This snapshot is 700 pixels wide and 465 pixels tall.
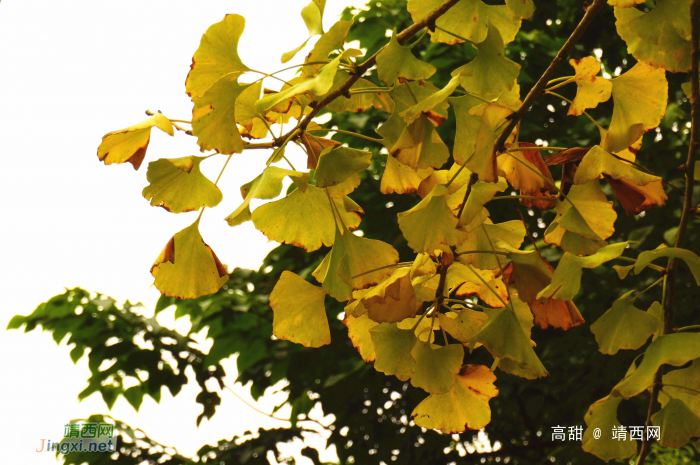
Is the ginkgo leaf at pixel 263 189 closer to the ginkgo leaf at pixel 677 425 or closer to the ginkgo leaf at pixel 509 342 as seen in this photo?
the ginkgo leaf at pixel 509 342

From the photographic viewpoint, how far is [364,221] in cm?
104

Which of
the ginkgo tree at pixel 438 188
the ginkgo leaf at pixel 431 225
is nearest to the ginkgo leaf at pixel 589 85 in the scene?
the ginkgo tree at pixel 438 188

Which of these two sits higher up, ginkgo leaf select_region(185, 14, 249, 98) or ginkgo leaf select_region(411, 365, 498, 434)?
ginkgo leaf select_region(185, 14, 249, 98)

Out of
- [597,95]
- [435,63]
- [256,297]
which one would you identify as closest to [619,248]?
[597,95]

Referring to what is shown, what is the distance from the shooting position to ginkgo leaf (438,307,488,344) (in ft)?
1.01

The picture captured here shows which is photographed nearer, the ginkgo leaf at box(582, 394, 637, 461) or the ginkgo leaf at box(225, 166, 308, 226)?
the ginkgo leaf at box(225, 166, 308, 226)

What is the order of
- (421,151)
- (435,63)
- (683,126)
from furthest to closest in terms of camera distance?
(683,126)
(435,63)
(421,151)

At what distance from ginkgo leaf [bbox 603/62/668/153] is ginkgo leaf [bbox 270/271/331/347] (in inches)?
7.5

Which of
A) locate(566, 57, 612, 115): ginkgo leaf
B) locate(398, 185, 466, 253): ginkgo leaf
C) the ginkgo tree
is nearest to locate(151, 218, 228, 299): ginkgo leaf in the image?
the ginkgo tree

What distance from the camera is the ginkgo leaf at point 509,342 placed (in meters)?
0.27

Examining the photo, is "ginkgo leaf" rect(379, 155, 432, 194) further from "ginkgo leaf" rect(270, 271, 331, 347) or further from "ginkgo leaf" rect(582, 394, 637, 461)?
"ginkgo leaf" rect(582, 394, 637, 461)

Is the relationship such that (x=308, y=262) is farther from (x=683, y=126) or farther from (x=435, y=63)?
(x=683, y=126)

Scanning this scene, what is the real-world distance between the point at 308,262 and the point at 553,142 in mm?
511

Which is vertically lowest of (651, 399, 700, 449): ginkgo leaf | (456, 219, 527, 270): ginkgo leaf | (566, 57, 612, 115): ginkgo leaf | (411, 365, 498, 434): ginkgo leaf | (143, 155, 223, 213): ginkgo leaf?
(651, 399, 700, 449): ginkgo leaf
